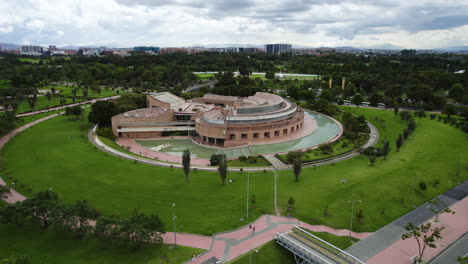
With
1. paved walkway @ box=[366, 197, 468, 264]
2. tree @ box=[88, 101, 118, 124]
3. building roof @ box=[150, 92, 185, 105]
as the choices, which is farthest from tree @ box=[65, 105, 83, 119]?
paved walkway @ box=[366, 197, 468, 264]

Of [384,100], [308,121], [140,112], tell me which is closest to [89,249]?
[140,112]

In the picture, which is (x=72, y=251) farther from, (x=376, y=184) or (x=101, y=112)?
(x=101, y=112)

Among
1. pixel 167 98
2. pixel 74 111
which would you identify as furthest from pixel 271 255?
pixel 167 98

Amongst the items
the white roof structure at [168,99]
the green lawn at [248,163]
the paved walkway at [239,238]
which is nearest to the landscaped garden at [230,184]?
the paved walkway at [239,238]

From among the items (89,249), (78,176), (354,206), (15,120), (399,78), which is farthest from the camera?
(399,78)

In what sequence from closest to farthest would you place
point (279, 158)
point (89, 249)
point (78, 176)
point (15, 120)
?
point (89, 249) < point (78, 176) < point (279, 158) < point (15, 120)

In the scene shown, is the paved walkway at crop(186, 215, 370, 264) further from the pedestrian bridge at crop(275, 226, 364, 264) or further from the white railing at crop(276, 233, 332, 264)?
the pedestrian bridge at crop(275, 226, 364, 264)

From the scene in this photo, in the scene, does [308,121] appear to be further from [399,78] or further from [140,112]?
[399,78]
